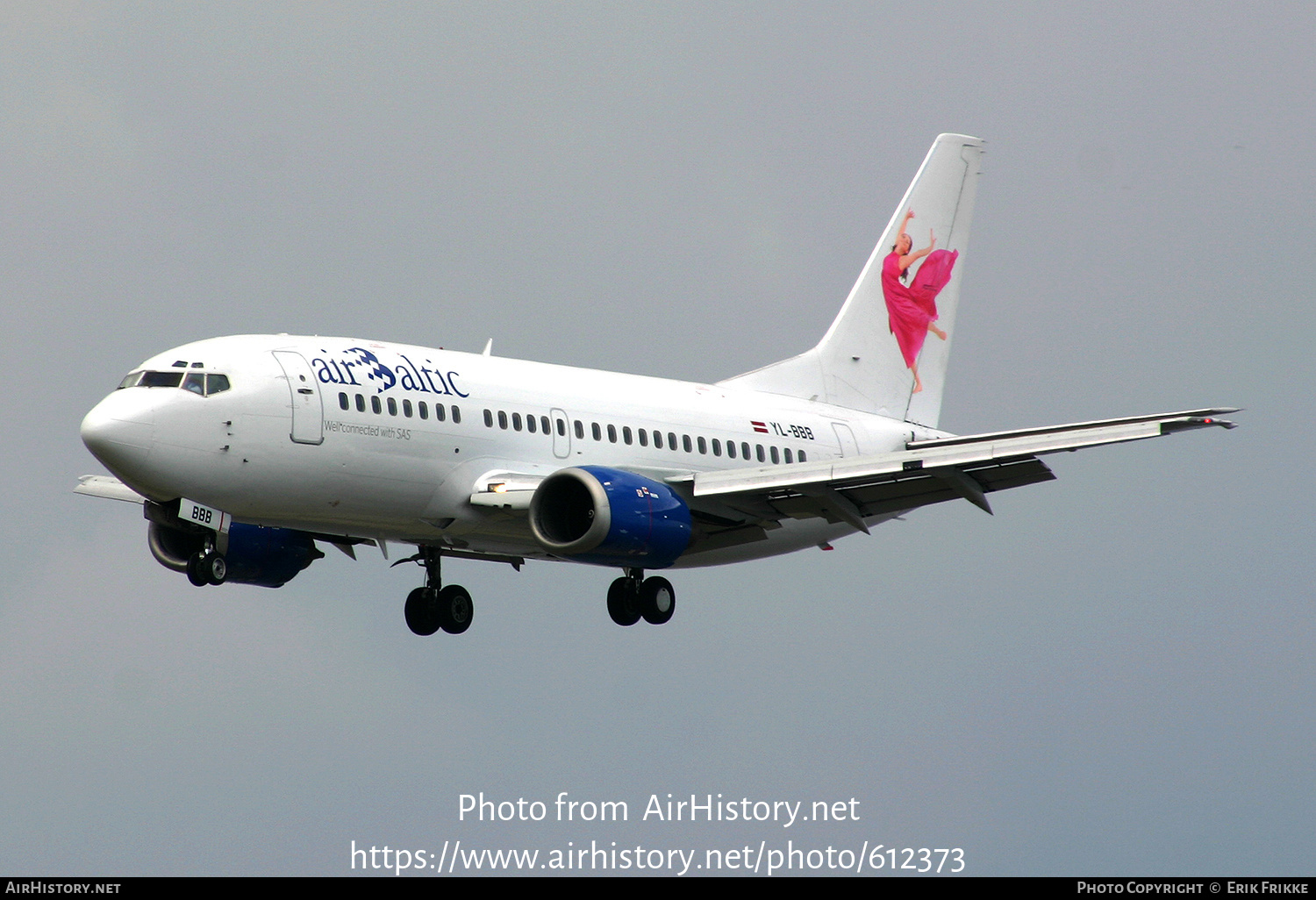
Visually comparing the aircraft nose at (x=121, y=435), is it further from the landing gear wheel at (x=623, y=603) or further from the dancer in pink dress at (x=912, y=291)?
the dancer in pink dress at (x=912, y=291)

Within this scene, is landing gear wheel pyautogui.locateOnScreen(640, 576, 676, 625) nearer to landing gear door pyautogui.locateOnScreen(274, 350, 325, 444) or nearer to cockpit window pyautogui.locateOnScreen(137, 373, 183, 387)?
landing gear door pyautogui.locateOnScreen(274, 350, 325, 444)

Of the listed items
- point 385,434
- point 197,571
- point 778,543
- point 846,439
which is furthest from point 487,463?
point 846,439

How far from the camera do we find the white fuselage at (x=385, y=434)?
1244 inches

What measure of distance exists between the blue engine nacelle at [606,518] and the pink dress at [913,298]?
41.6 ft

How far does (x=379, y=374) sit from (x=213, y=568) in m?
4.39

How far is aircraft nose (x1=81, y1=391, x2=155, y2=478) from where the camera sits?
30.9m

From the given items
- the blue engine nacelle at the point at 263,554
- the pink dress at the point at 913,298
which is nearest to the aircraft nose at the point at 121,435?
the blue engine nacelle at the point at 263,554

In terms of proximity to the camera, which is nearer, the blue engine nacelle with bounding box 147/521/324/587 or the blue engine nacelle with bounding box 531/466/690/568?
the blue engine nacelle with bounding box 531/466/690/568

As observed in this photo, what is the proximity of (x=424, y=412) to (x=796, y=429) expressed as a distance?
10.3 meters

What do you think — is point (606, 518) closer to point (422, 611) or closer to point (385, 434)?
point (385, 434)

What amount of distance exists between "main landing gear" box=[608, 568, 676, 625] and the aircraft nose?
10.2 metres

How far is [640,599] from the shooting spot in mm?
37438

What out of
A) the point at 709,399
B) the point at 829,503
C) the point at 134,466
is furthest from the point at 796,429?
the point at 134,466

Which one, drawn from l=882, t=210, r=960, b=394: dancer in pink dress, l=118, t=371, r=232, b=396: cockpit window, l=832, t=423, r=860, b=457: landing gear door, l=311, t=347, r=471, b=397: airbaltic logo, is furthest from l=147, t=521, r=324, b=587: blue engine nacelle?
l=882, t=210, r=960, b=394: dancer in pink dress
